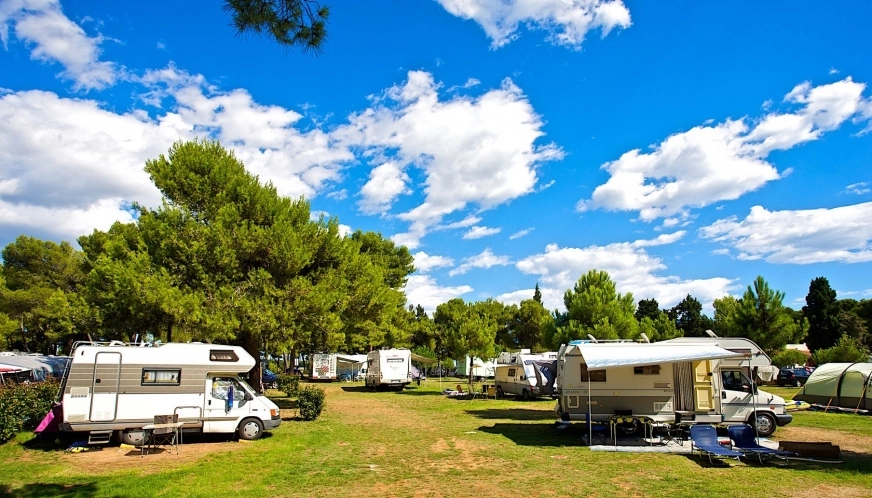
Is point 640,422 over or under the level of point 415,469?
over

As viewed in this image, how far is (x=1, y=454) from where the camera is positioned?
10.8 metres

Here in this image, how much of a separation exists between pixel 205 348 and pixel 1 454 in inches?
168

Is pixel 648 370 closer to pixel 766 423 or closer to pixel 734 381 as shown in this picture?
pixel 734 381

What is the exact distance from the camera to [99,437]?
456 inches

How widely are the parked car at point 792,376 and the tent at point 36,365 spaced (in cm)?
3890

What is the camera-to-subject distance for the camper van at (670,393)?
522 inches

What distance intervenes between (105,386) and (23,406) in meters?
3.14

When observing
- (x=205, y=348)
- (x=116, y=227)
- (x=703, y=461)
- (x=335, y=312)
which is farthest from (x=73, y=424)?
(x=116, y=227)

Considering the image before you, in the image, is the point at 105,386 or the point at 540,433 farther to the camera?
the point at 540,433

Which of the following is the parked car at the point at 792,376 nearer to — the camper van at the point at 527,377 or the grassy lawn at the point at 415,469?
the camper van at the point at 527,377

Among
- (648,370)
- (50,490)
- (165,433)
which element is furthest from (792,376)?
(50,490)

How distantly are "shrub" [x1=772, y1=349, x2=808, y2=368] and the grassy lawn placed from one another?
76.2 feet

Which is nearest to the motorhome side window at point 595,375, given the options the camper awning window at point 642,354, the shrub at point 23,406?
the camper awning window at point 642,354

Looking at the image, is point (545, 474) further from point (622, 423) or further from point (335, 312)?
point (335, 312)
